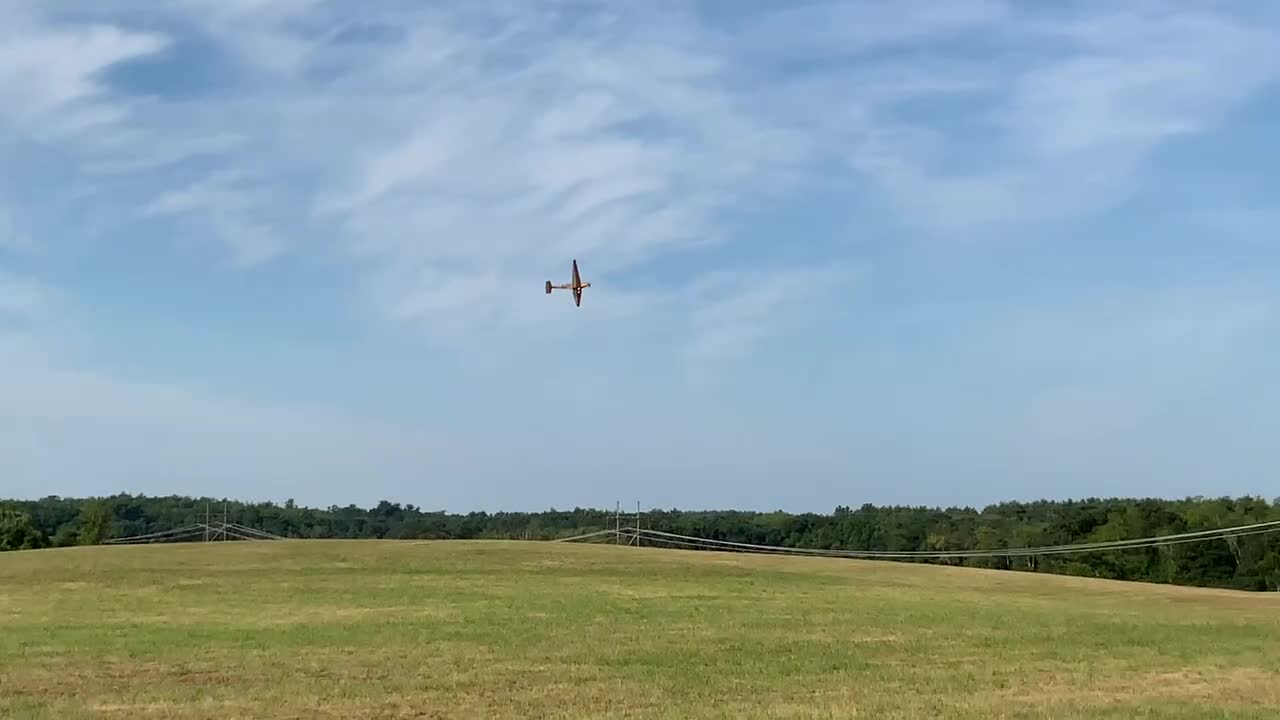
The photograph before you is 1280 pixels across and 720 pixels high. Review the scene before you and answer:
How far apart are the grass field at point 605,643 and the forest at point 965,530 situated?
65427 mm

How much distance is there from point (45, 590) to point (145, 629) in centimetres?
1379

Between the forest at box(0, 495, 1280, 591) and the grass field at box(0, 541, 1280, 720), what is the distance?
6543cm

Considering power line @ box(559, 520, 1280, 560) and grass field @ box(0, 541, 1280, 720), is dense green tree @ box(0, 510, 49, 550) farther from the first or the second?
grass field @ box(0, 541, 1280, 720)

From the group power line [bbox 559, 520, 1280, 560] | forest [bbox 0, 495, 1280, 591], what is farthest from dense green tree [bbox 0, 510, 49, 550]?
power line [bbox 559, 520, 1280, 560]

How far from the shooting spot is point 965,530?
156m

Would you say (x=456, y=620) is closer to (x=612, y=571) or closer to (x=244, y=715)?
(x=244, y=715)

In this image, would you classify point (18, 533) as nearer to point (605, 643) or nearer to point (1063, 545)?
point (1063, 545)

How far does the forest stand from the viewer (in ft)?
379

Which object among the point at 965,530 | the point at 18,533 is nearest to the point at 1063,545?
the point at 965,530

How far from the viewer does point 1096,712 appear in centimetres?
1859

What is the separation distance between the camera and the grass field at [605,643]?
64.0 ft

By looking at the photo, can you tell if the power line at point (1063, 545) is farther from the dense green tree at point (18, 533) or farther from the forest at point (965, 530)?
the dense green tree at point (18, 533)

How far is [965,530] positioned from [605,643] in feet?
447

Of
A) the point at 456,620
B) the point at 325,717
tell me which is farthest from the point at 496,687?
the point at 456,620
